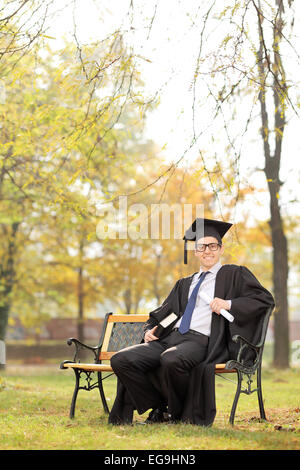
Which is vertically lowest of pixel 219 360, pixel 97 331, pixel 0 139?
pixel 97 331

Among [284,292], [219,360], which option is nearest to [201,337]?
[219,360]

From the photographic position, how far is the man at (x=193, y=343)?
18.0 ft

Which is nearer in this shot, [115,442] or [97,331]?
[115,442]

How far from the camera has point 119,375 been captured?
5.79m

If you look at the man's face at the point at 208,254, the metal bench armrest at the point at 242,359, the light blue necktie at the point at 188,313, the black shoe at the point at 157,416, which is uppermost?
the man's face at the point at 208,254

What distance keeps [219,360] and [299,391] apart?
4718 millimetres

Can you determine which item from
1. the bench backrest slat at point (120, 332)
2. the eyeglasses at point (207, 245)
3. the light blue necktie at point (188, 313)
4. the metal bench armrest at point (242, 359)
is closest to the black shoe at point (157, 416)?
the light blue necktie at point (188, 313)

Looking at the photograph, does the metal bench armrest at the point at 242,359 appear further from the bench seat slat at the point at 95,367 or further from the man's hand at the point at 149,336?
the bench seat slat at the point at 95,367

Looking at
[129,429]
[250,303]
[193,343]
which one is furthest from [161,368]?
[250,303]

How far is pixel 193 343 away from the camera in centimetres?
572

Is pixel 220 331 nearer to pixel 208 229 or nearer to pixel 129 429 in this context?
pixel 208 229

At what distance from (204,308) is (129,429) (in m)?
1.39

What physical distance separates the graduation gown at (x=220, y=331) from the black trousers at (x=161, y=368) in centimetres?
9

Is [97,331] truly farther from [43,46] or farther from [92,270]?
[43,46]
